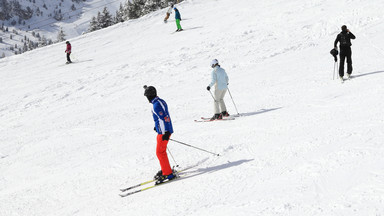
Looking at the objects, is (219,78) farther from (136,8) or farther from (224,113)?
(136,8)

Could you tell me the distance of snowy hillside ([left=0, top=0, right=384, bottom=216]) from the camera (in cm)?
499

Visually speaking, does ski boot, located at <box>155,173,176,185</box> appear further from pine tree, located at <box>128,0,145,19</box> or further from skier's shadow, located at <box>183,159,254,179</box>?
pine tree, located at <box>128,0,145,19</box>

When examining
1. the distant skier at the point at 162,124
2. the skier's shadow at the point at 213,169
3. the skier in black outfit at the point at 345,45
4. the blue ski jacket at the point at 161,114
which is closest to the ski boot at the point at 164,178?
the distant skier at the point at 162,124

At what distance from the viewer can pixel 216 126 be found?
8.82 meters

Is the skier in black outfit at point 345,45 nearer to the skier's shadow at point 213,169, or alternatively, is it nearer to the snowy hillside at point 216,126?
the snowy hillside at point 216,126

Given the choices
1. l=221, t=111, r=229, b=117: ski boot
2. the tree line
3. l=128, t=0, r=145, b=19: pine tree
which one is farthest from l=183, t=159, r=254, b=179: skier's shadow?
l=128, t=0, r=145, b=19: pine tree

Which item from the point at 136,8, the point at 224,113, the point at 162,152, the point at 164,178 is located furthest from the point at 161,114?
the point at 136,8

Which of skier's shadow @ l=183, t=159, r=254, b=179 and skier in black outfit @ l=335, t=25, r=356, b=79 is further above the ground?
skier in black outfit @ l=335, t=25, r=356, b=79

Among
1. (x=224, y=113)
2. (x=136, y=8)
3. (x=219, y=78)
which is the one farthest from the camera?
(x=136, y=8)

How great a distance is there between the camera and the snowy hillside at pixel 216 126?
4.99 metres

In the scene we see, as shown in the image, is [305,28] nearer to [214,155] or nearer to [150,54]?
[150,54]

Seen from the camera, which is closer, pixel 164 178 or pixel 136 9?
pixel 164 178

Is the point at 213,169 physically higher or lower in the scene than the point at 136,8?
lower

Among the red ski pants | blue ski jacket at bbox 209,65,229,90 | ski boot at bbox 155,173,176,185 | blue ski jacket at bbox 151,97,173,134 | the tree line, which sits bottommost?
ski boot at bbox 155,173,176,185
